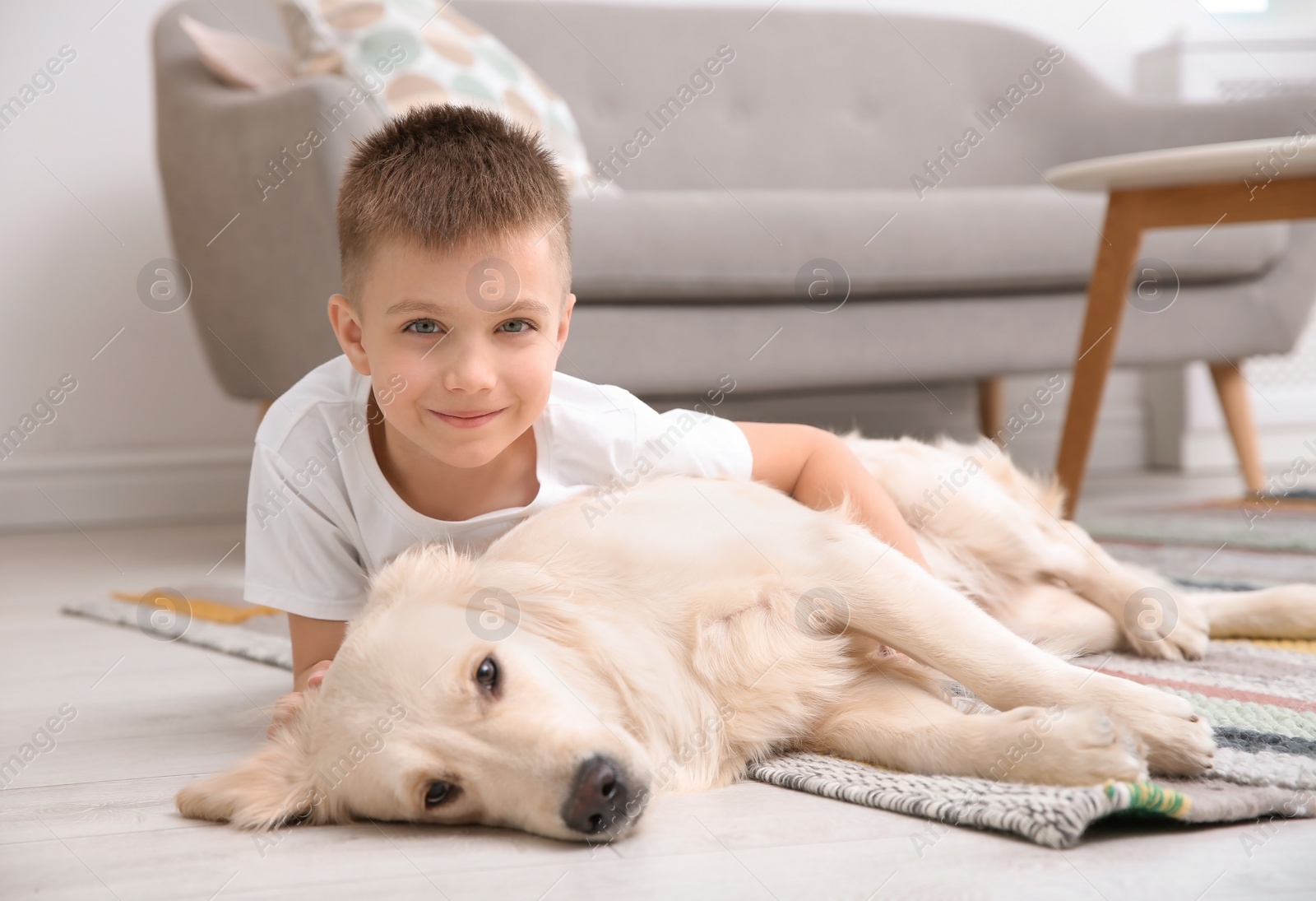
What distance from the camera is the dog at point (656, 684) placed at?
3.39ft

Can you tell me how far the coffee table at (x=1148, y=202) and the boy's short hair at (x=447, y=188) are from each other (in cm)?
144

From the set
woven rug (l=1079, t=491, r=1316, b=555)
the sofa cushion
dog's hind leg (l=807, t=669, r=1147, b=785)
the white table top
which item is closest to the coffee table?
the white table top

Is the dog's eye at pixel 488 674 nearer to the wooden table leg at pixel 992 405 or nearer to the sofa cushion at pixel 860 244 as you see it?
the sofa cushion at pixel 860 244

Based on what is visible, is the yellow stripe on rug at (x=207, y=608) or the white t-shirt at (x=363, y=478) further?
the yellow stripe on rug at (x=207, y=608)

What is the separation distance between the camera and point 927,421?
4.34m

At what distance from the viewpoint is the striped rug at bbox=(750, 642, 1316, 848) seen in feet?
3.10

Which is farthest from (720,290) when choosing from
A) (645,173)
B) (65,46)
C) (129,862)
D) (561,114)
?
(65,46)

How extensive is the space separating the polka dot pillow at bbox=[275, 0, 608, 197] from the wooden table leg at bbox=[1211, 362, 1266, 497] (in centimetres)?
199

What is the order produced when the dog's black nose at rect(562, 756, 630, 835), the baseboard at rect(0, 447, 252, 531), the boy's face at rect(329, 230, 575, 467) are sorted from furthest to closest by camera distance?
the baseboard at rect(0, 447, 252, 531), the boy's face at rect(329, 230, 575, 467), the dog's black nose at rect(562, 756, 630, 835)

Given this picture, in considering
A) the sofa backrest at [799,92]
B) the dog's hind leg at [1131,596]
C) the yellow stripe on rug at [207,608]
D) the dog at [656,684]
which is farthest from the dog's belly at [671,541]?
the sofa backrest at [799,92]

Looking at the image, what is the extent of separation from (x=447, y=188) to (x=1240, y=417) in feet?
9.77

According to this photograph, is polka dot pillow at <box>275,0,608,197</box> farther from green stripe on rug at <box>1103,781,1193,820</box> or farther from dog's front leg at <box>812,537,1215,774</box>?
green stripe on rug at <box>1103,781,1193,820</box>

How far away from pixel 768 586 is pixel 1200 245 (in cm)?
248

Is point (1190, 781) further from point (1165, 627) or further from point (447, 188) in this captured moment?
point (447, 188)
